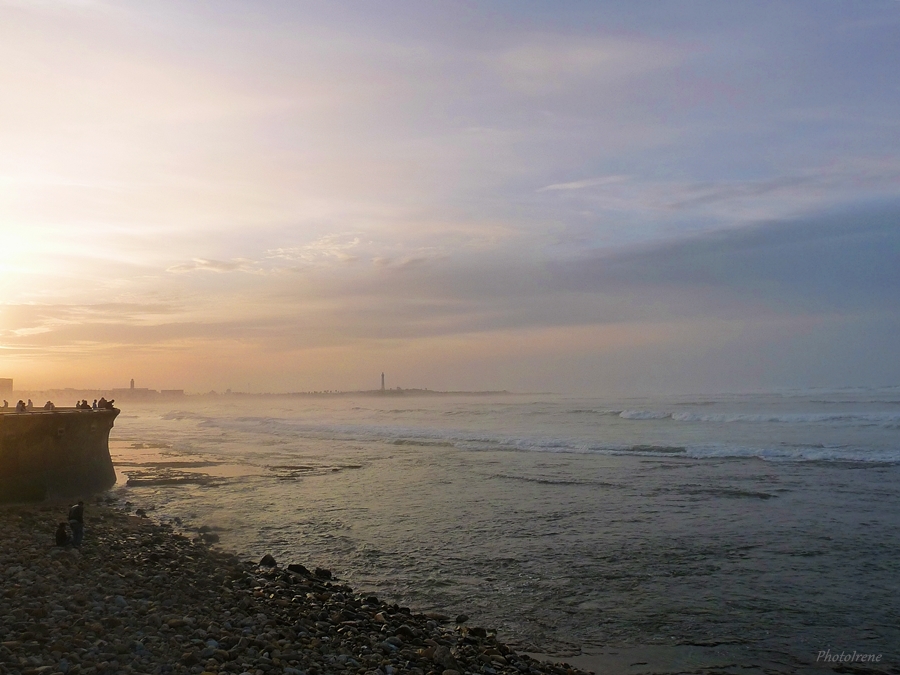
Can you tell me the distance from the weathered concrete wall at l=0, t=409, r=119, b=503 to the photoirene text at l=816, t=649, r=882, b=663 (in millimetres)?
16886

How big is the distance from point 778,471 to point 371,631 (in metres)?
20.3

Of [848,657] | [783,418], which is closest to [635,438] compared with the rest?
[783,418]

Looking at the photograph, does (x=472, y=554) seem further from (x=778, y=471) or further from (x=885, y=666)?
(x=778, y=471)

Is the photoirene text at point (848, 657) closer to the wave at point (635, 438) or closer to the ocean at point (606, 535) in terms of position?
the ocean at point (606, 535)

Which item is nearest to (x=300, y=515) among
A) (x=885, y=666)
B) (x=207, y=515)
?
(x=207, y=515)

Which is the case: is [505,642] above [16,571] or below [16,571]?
below

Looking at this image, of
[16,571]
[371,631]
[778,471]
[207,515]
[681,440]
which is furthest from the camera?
[681,440]

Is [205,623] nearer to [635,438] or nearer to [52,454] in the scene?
[52,454]

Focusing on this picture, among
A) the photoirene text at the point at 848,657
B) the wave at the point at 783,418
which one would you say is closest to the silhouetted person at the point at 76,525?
the photoirene text at the point at 848,657

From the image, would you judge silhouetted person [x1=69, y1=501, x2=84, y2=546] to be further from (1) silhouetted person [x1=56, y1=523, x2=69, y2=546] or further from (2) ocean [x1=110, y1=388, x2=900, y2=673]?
(2) ocean [x1=110, y1=388, x2=900, y2=673]

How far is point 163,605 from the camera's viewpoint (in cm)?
834

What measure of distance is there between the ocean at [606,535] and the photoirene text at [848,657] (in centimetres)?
12

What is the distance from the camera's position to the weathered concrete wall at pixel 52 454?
52.0ft

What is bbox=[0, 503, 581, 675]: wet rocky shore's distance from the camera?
253 inches
